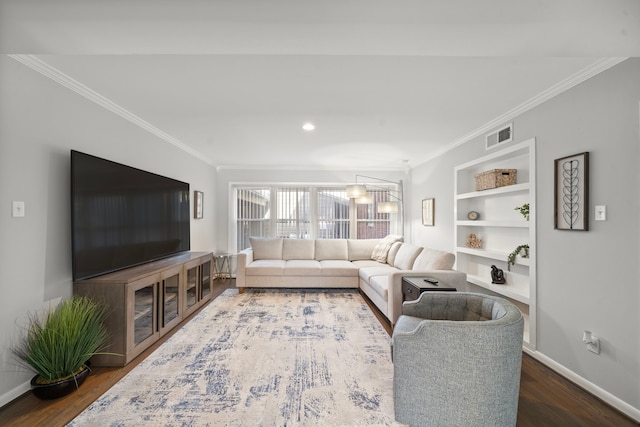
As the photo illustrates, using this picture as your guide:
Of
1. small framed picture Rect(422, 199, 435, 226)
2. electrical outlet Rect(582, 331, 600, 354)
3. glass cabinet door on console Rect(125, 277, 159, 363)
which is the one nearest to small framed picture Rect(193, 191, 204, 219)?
glass cabinet door on console Rect(125, 277, 159, 363)

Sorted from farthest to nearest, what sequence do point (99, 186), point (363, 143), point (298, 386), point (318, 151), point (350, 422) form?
point (318, 151)
point (363, 143)
point (99, 186)
point (298, 386)
point (350, 422)

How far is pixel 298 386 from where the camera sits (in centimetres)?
220

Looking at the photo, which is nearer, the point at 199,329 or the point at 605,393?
the point at 605,393

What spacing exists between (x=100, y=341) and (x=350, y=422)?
2.03 m

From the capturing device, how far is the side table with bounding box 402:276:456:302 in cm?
279

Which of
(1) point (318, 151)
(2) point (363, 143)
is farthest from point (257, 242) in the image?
(2) point (363, 143)

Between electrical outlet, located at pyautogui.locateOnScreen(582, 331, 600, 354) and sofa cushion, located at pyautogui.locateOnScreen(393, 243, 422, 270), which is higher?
sofa cushion, located at pyautogui.locateOnScreen(393, 243, 422, 270)

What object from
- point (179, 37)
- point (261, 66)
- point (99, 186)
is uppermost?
point (261, 66)

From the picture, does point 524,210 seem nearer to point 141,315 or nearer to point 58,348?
point 141,315

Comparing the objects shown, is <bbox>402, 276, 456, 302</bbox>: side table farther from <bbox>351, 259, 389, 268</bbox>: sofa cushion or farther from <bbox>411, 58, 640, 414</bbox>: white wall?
<bbox>351, 259, 389, 268</bbox>: sofa cushion

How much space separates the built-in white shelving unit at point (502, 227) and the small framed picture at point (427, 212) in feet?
2.76

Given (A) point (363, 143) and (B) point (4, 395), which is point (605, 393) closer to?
(A) point (363, 143)

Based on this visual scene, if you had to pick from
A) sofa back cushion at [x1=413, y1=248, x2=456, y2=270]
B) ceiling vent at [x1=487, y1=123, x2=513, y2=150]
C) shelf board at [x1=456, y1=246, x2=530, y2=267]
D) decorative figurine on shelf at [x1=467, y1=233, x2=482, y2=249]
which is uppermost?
ceiling vent at [x1=487, y1=123, x2=513, y2=150]

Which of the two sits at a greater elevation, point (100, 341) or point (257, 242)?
point (257, 242)
